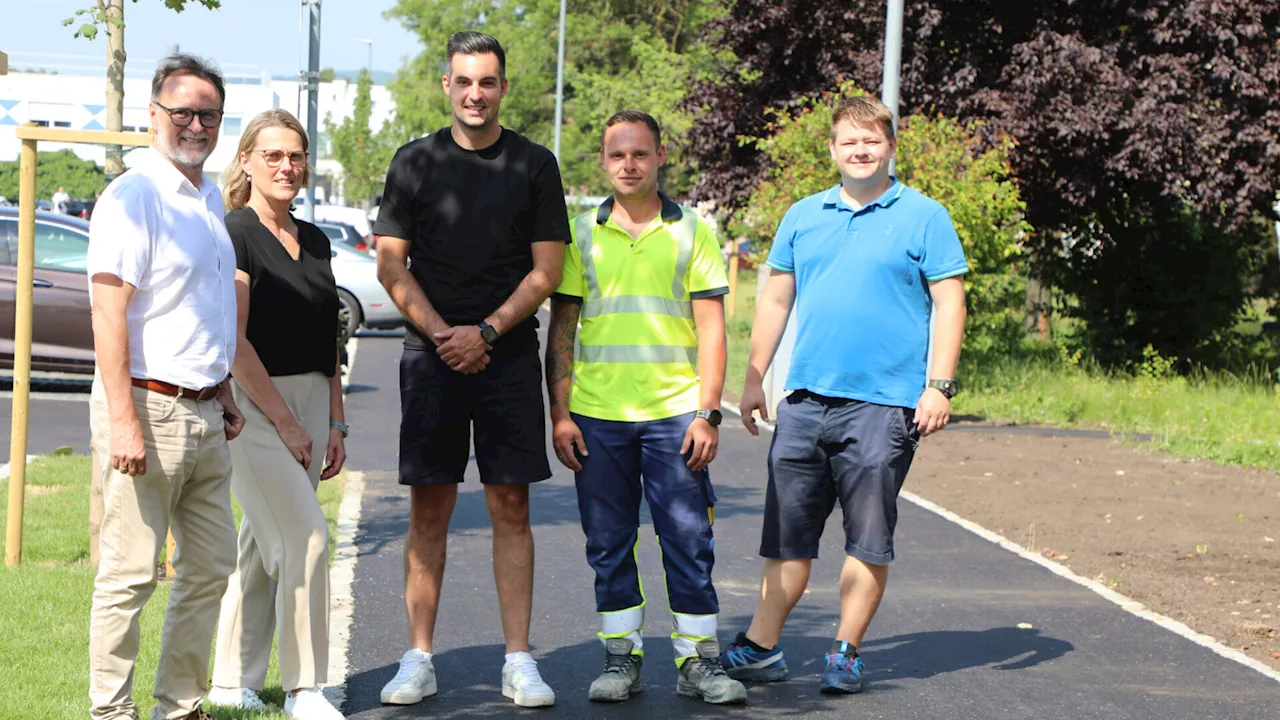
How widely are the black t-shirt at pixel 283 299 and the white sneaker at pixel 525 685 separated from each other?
125cm

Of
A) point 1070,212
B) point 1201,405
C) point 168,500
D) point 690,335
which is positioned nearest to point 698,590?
point 690,335

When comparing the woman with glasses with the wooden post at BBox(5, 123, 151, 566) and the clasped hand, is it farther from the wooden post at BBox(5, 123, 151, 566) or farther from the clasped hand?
the wooden post at BBox(5, 123, 151, 566)

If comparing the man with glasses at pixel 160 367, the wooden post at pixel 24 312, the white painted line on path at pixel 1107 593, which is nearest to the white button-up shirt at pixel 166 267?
the man with glasses at pixel 160 367

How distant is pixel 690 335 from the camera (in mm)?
5660

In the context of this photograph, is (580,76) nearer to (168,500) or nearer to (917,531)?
(917,531)

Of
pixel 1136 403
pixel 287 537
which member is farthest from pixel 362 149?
pixel 287 537

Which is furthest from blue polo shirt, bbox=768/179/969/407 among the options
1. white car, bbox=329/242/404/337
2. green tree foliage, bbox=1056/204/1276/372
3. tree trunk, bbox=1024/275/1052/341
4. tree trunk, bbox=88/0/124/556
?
white car, bbox=329/242/404/337

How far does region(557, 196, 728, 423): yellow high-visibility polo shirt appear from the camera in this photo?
5.57 meters

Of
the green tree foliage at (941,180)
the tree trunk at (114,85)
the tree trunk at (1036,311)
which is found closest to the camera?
the tree trunk at (114,85)

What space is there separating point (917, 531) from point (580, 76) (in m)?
34.6

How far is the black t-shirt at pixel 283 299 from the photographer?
5156 millimetres

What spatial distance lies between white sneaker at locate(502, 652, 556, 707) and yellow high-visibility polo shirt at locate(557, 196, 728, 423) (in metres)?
0.91

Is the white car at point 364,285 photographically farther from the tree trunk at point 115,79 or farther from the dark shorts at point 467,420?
the dark shorts at point 467,420

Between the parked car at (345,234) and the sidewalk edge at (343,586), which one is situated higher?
the parked car at (345,234)
